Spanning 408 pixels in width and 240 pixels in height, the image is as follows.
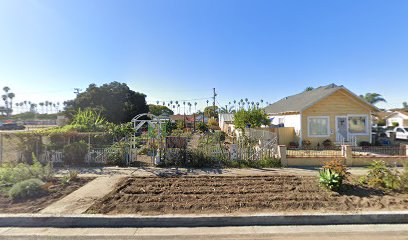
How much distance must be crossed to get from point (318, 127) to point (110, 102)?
1104 inches

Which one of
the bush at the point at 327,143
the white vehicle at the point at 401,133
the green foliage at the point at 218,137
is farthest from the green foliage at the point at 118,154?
the white vehicle at the point at 401,133

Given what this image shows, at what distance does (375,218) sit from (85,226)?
678cm

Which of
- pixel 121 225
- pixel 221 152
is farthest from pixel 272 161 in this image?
pixel 121 225

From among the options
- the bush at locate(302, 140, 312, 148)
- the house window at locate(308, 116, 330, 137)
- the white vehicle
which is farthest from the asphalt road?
the white vehicle

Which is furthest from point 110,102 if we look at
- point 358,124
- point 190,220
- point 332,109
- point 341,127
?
point 190,220

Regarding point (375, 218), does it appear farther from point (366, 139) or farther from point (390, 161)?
point (366, 139)

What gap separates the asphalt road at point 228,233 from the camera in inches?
182

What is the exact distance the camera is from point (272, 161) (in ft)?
35.3

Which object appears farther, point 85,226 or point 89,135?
point 89,135

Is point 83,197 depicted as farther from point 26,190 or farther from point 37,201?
point 26,190

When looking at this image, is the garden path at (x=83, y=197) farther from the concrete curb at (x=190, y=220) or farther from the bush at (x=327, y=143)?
the bush at (x=327, y=143)

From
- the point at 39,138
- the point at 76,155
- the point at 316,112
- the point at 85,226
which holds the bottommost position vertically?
the point at 85,226

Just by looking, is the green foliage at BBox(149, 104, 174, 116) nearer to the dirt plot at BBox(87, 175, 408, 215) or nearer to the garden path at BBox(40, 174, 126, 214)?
the garden path at BBox(40, 174, 126, 214)

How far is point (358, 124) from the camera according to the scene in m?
17.2
